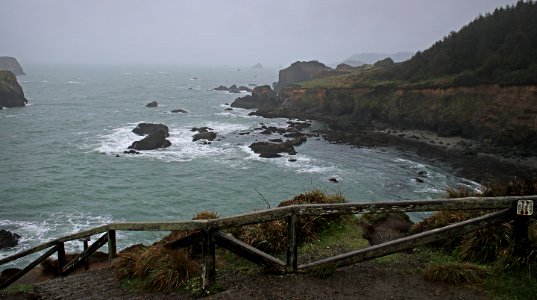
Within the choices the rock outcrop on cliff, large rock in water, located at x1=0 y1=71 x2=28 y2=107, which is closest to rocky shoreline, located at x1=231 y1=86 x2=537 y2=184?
the rock outcrop on cliff

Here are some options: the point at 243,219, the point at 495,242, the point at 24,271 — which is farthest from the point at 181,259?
the point at 495,242

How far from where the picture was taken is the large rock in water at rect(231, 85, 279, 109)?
8607 centimetres

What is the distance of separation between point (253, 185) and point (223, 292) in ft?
98.4

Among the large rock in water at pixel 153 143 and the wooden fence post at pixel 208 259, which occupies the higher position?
the wooden fence post at pixel 208 259

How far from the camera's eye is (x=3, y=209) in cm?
2956

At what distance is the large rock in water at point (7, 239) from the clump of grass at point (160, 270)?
21.2 metres

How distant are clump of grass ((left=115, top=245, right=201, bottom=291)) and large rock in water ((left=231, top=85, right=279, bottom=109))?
257 feet

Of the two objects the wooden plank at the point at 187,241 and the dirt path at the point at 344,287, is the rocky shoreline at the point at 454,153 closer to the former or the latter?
the dirt path at the point at 344,287

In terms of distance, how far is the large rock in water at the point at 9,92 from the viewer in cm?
8244

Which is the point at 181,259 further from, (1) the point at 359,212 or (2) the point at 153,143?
(2) the point at 153,143

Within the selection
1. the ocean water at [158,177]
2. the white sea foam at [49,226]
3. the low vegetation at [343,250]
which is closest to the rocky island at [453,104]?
the ocean water at [158,177]

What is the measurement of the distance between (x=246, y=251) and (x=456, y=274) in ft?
9.76

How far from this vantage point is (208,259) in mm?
5211

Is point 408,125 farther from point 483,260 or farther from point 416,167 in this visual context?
point 483,260
